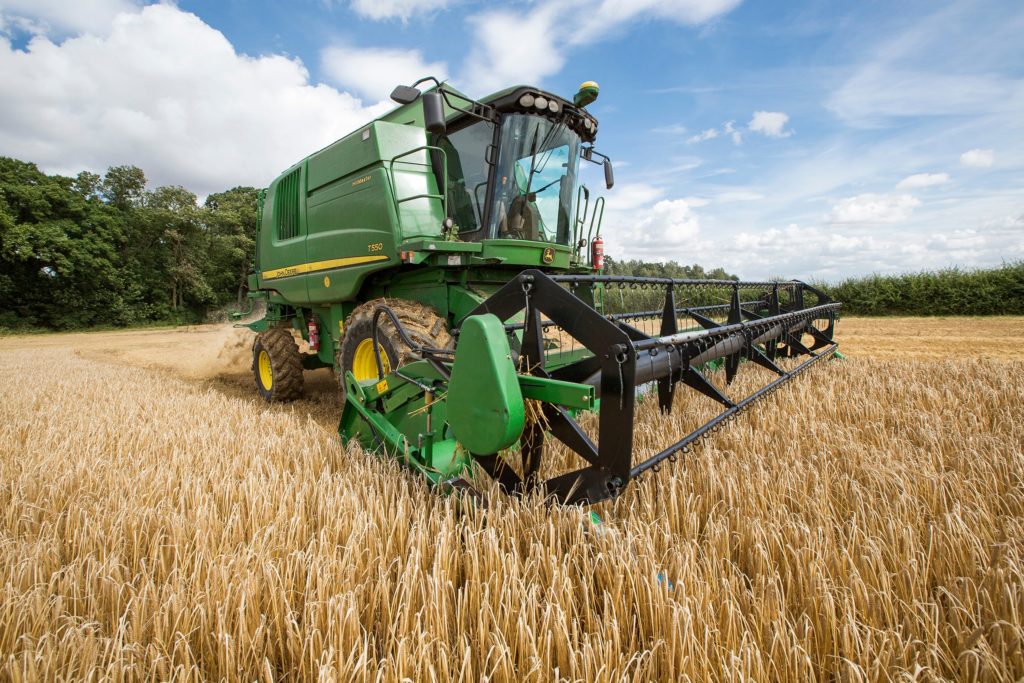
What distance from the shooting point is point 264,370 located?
562cm

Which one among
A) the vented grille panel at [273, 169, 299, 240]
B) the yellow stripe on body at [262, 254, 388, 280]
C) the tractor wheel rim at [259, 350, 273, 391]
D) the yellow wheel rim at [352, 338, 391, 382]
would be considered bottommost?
the tractor wheel rim at [259, 350, 273, 391]

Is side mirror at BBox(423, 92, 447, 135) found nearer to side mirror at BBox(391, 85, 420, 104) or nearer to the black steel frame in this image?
side mirror at BBox(391, 85, 420, 104)

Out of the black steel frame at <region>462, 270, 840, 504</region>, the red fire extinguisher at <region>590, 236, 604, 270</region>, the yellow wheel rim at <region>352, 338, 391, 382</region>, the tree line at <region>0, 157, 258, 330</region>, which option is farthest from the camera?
the tree line at <region>0, 157, 258, 330</region>

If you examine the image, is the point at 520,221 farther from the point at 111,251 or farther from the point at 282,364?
the point at 111,251

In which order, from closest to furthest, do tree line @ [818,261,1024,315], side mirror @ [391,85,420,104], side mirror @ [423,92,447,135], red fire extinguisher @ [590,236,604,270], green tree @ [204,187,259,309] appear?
side mirror @ [423,92,447,135] < side mirror @ [391,85,420,104] < red fire extinguisher @ [590,236,604,270] < tree line @ [818,261,1024,315] < green tree @ [204,187,259,309]

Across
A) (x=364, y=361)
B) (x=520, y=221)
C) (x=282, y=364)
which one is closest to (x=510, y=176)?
(x=520, y=221)

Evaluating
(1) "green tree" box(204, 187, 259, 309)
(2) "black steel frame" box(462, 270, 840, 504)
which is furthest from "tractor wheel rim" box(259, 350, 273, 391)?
(1) "green tree" box(204, 187, 259, 309)

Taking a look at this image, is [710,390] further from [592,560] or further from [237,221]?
[237,221]

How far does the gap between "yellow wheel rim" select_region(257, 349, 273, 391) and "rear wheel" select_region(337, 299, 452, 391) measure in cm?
195

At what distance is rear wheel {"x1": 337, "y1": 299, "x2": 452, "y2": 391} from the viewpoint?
3.15 m

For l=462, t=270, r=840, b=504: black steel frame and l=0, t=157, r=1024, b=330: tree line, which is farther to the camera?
l=0, t=157, r=1024, b=330: tree line

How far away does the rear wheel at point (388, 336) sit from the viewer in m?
3.15

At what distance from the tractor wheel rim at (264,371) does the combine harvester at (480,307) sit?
39 millimetres

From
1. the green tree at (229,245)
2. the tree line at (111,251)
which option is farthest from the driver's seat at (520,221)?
the green tree at (229,245)
